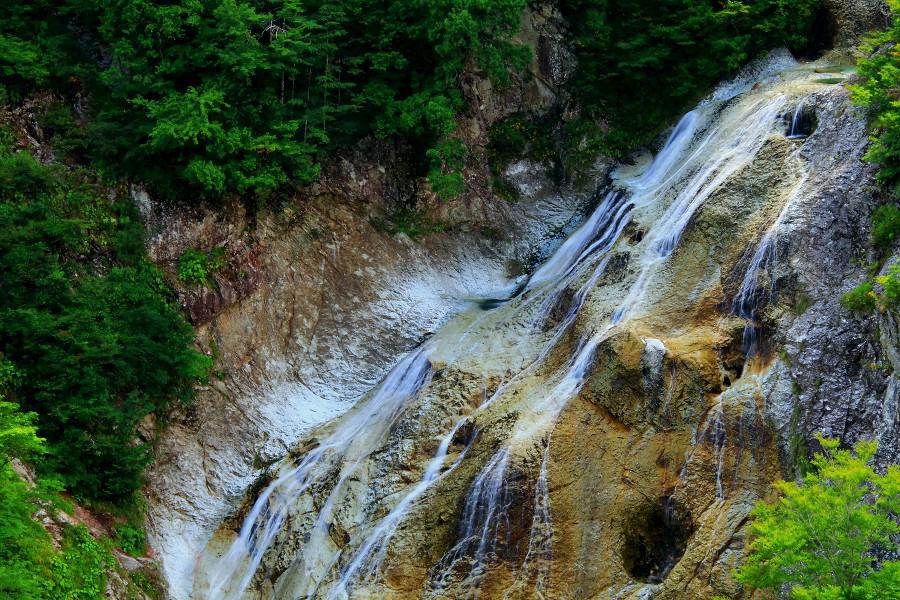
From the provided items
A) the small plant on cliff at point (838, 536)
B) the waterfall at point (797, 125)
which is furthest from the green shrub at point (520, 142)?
the small plant on cliff at point (838, 536)

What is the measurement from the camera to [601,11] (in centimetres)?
2358

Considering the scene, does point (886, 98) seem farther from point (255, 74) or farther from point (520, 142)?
point (255, 74)

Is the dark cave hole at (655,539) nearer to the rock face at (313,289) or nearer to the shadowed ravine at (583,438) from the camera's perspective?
the shadowed ravine at (583,438)

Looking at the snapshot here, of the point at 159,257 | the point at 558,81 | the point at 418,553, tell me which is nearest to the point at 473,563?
the point at 418,553

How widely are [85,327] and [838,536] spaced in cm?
1314

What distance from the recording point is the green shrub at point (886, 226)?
42.2ft

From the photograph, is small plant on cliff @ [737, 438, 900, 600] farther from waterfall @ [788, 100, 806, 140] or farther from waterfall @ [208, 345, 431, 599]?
waterfall @ [208, 345, 431, 599]

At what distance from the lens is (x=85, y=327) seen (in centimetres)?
1644

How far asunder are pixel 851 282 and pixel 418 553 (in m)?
7.62

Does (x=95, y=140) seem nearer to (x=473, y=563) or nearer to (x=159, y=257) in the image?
(x=159, y=257)

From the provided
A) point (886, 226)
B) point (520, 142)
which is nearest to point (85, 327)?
point (520, 142)

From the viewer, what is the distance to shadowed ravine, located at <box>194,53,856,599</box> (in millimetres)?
12555

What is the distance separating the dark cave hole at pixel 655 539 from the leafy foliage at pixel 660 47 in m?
12.7

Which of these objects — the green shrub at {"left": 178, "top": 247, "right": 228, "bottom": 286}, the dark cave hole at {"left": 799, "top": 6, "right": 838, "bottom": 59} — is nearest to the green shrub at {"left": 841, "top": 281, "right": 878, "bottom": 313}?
the dark cave hole at {"left": 799, "top": 6, "right": 838, "bottom": 59}
